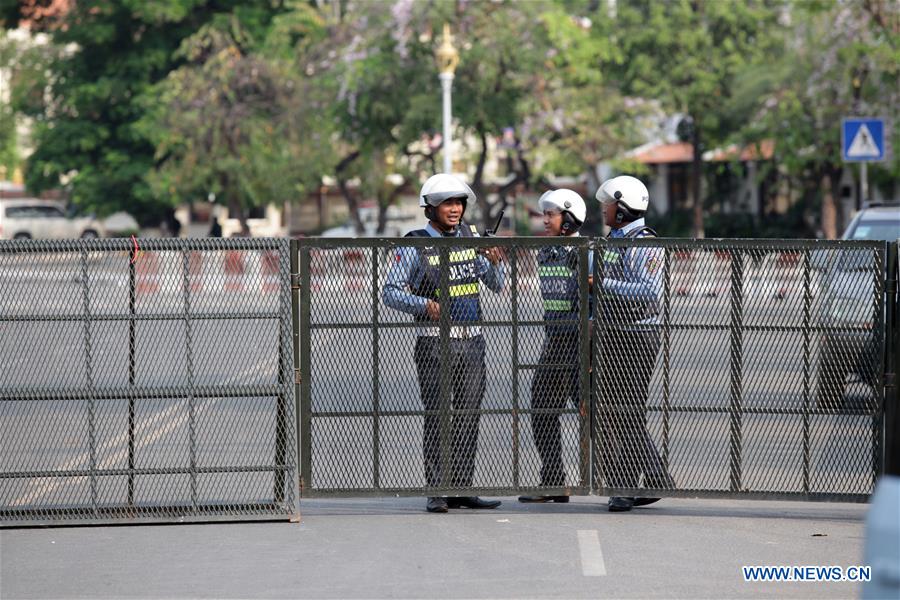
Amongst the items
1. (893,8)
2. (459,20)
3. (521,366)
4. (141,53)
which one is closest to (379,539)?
(521,366)

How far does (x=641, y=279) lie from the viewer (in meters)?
7.93

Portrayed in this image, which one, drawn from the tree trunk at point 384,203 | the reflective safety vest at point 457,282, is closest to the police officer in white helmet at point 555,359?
the reflective safety vest at point 457,282

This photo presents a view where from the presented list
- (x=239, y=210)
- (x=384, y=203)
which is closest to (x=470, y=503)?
(x=239, y=210)

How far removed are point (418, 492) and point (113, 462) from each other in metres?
1.58

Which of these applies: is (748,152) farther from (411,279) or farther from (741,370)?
(411,279)

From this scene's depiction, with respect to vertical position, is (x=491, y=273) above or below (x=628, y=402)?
above

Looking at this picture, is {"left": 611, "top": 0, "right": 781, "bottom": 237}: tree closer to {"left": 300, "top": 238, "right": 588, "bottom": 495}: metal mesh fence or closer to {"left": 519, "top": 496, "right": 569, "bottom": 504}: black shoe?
{"left": 519, "top": 496, "right": 569, "bottom": 504}: black shoe

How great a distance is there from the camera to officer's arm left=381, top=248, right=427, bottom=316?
25.9 feet

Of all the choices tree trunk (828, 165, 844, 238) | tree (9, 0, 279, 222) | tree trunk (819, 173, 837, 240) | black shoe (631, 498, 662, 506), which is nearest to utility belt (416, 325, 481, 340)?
black shoe (631, 498, 662, 506)

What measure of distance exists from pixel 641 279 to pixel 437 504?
5.29 feet

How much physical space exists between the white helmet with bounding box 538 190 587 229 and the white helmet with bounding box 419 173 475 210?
19.5 inches

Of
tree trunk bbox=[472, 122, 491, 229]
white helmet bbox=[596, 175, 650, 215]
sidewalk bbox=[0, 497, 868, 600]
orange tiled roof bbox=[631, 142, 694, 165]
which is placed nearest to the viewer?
sidewalk bbox=[0, 497, 868, 600]

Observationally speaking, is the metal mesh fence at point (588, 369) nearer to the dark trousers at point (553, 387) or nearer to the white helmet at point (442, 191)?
the dark trousers at point (553, 387)

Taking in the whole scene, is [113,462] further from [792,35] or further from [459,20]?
[792,35]
